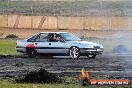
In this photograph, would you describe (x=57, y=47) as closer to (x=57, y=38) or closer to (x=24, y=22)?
(x=57, y=38)

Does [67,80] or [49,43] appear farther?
[49,43]

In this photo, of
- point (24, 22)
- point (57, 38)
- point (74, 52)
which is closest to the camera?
point (74, 52)

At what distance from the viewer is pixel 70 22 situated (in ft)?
226

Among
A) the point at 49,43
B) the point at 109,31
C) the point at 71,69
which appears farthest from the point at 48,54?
the point at 109,31

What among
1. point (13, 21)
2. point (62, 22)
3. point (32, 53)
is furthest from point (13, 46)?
point (13, 21)

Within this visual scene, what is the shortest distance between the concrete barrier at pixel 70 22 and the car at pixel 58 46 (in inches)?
1569

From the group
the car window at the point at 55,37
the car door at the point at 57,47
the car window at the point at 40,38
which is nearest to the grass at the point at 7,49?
the car window at the point at 40,38

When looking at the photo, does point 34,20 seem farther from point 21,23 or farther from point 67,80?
point 67,80

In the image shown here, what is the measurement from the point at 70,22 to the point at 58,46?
41.6 metres

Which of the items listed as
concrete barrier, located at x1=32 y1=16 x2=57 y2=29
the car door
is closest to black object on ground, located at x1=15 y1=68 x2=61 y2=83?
the car door

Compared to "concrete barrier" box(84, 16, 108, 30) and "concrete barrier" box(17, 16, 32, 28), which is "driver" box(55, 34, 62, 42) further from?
"concrete barrier" box(17, 16, 32, 28)

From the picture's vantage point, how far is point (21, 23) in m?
69.9

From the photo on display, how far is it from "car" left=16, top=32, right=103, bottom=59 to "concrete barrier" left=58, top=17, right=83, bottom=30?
3984cm

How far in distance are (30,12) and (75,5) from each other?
11112 millimetres
